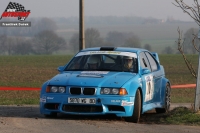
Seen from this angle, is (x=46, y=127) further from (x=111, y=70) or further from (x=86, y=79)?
(x=111, y=70)

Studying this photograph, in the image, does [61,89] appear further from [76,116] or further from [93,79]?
[76,116]

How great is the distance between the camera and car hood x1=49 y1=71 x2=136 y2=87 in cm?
1016

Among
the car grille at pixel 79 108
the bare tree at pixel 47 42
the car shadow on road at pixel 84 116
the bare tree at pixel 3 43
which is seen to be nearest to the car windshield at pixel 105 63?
the car shadow on road at pixel 84 116

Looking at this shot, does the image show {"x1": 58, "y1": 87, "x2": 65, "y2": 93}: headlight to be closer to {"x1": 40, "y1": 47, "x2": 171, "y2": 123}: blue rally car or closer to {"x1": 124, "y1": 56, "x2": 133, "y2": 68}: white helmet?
{"x1": 40, "y1": 47, "x2": 171, "y2": 123}: blue rally car

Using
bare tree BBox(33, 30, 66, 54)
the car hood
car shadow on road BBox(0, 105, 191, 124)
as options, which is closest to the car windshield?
the car hood

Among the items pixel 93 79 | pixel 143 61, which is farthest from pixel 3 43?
pixel 93 79

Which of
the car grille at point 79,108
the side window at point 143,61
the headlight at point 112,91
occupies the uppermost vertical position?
the side window at point 143,61

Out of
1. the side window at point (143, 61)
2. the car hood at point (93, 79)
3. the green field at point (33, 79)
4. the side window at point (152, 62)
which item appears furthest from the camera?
the green field at point (33, 79)

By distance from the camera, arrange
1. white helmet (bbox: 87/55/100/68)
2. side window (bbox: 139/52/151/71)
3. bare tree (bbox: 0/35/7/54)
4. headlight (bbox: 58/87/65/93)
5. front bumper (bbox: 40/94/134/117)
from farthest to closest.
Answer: bare tree (bbox: 0/35/7/54) < side window (bbox: 139/52/151/71) < white helmet (bbox: 87/55/100/68) < headlight (bbox: 58/87/65/93) < front bumper (bbox: 40/94/134/117)

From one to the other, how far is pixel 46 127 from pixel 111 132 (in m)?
1.14

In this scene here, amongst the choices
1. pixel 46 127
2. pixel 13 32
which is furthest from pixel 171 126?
pixel 13 32

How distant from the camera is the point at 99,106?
10.1 m

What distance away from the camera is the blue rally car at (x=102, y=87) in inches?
398

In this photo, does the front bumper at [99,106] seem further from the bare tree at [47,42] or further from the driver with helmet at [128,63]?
the bare tree at [47,42]
